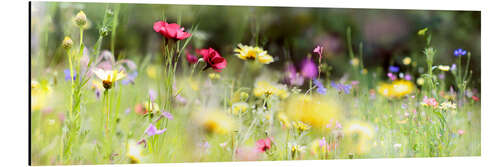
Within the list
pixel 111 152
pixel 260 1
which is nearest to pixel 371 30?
pixel 260 1

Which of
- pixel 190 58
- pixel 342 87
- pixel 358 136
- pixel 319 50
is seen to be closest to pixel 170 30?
pixel 190 58

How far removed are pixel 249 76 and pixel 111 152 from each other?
2.81 feet

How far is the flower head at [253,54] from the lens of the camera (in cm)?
325

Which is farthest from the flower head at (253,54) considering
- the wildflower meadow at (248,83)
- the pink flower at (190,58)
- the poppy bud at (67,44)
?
the poppy bud at (67,44)

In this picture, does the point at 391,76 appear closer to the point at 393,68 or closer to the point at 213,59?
the point at 393,68

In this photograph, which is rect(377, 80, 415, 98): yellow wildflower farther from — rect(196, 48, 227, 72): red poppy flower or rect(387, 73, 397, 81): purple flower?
rect(196, 48, 227, 72): red poppy flower

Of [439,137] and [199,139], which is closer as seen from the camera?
[199,139]

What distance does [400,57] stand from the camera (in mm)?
3512

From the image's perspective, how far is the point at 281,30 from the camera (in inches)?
131

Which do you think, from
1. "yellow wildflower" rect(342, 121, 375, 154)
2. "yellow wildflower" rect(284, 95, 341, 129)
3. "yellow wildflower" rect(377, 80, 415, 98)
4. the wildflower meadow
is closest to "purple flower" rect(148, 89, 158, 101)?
the wildflower meadow

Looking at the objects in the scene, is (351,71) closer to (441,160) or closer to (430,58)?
(430,58)

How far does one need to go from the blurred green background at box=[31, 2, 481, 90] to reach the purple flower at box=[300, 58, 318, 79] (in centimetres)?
4

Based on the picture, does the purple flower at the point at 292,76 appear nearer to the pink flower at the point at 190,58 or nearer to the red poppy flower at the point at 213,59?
the red poppy flower at the point at 213,59

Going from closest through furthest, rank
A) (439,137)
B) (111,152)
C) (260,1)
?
(111,152), (260,1), (439,137)
